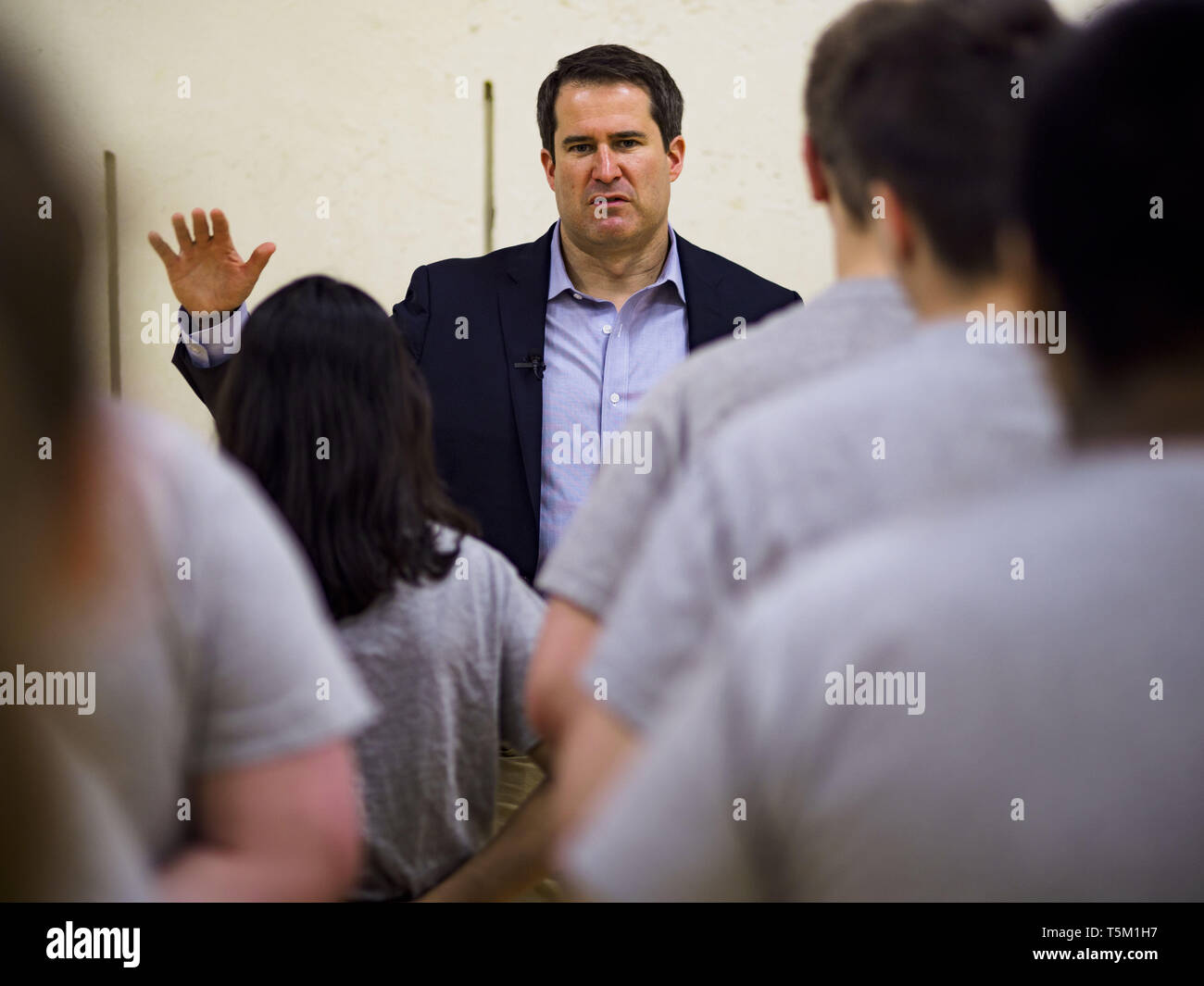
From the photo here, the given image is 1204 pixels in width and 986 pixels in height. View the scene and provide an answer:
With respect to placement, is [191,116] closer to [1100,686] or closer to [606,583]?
[606,583]

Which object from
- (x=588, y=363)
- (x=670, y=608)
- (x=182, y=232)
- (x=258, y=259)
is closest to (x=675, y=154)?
(x=588, y=363)

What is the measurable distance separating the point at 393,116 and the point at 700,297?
1.33 metres

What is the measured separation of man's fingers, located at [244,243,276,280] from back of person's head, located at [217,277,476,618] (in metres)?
0.94

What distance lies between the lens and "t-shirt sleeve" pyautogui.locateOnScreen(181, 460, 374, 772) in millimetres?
767

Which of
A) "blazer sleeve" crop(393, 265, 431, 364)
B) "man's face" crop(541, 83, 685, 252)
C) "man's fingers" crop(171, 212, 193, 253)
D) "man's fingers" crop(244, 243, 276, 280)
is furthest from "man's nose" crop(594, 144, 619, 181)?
"man's fingers" crop(171, 212, 193, 253)

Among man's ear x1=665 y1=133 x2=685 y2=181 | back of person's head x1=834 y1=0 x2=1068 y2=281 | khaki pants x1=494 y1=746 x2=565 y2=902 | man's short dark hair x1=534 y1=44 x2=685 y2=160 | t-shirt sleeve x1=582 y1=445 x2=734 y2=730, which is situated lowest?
khaki pants x1=494 y1=746 x2=565 y2=902

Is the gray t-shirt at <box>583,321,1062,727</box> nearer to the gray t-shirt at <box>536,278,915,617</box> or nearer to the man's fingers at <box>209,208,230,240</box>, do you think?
the gray t-shirt at <box>536,278,915,617</box>

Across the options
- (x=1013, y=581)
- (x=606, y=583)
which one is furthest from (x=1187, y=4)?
(x=606, y=583)

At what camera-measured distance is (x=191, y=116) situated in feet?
11.9

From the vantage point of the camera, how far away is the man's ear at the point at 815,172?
3.55 feet

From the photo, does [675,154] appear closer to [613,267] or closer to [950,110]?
[613,267]

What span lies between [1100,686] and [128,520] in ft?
1.84

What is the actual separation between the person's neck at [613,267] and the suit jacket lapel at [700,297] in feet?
0.23

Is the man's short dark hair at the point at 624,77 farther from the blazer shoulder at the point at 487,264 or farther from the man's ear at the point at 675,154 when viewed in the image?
the blazer shoulder at the point at 487,264
